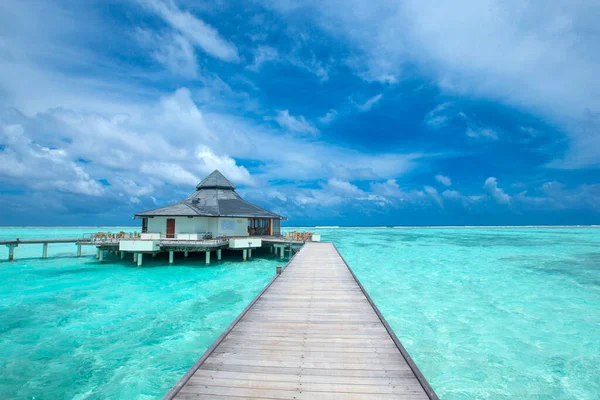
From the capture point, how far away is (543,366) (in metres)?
8.20

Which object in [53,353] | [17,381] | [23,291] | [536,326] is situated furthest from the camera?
[23,291]

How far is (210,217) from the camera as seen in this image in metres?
26.1

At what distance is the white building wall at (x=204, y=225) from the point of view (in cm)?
2484

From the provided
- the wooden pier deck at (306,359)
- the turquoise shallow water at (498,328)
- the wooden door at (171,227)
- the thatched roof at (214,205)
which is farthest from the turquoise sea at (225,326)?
the thatched roof at (214,205)

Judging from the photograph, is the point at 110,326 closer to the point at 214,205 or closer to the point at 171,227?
the point at 171,227

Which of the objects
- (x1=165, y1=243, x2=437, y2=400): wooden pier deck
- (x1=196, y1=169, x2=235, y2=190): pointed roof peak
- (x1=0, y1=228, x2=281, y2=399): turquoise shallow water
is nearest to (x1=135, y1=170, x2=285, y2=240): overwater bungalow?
(x1=196, y1=169, x2=235, y2=190): pointed roof peak

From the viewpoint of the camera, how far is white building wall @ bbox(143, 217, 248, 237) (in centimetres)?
2484

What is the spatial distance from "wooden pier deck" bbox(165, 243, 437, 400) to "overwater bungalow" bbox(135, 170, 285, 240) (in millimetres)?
18325

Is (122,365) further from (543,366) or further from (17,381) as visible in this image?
(543,366)

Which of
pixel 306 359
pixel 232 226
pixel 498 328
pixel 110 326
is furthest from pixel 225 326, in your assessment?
pixel 232 226

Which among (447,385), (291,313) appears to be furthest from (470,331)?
(291,313)

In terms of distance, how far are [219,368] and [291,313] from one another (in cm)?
297

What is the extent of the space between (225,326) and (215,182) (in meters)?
23.6

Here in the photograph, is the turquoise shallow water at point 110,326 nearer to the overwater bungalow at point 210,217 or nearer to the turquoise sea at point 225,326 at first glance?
the turquoise sea at point 225,326
